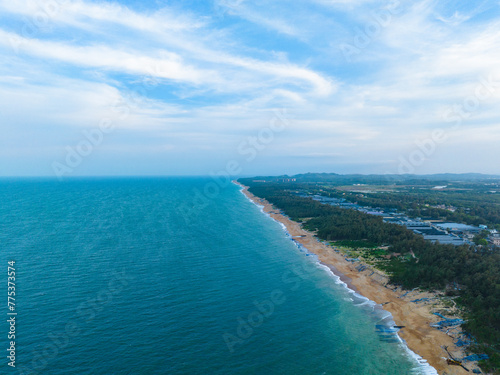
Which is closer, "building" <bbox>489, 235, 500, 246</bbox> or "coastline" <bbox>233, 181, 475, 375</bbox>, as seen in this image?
"coastline" <bbox>233, 181, 475, 375</bbox>

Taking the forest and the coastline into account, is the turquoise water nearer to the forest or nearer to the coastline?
the coastline

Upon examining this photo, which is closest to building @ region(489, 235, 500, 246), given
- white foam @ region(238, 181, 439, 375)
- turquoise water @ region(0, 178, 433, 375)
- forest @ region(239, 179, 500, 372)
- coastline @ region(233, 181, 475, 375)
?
forest @ region(239, 179, 500, 372)

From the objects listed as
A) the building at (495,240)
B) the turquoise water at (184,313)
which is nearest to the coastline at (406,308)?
the turquoise water at (184,313)

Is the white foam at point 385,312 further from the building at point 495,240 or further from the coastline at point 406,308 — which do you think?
the building at point 495,240

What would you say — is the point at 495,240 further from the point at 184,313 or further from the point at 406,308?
the point at 184,313

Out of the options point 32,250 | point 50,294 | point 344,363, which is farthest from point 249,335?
point 32,250

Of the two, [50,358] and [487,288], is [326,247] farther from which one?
[50,358]

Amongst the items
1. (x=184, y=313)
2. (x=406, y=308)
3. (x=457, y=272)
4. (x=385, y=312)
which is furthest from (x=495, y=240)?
(x=184, y=313)
